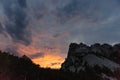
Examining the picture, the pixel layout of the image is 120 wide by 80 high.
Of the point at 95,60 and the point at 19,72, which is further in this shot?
the point at 95,60

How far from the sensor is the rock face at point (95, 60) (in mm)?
39312

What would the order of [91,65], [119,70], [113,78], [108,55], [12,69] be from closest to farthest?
1. [12,69]
2. [113,78]
3. [119,70]
4. [91,65]
5. [108,55]

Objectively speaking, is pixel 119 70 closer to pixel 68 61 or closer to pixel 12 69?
pixel 68 61

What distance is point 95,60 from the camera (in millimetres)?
46719

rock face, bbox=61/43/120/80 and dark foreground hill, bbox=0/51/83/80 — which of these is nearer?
dark foreground hill, bbox=0/51/83/80

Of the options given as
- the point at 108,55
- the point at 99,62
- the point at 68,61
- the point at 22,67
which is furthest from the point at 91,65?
the point at 22,67

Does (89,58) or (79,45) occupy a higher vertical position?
(79,45)

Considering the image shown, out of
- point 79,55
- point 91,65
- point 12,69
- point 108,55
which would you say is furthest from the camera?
point 108,55

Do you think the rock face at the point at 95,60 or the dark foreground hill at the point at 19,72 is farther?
the rock face at the point at 95,60

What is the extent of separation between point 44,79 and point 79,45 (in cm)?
3406

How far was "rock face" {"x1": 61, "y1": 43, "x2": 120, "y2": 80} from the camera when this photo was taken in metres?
39.3

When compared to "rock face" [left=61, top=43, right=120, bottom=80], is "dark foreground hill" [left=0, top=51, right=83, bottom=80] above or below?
below

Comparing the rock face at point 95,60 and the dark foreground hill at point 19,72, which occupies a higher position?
the rock face at point 95,60

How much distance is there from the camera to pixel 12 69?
23016mm
